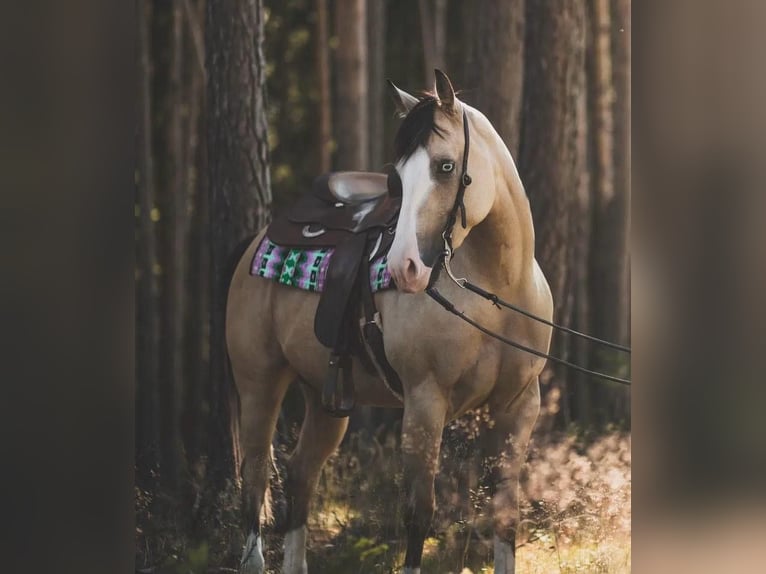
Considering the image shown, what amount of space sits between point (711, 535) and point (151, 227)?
2.68 metres

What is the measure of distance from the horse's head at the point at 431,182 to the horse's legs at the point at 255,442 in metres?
0.95

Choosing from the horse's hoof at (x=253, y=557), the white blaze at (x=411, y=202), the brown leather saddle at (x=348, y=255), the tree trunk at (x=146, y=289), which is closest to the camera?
the white blaze at (x=411, y=202)

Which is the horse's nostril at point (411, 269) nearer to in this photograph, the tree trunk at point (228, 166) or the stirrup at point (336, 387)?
the stirrup at point (336, 387)

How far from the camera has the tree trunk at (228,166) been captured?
5.23 m

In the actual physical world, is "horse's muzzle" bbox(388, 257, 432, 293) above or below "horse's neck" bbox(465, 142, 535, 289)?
below

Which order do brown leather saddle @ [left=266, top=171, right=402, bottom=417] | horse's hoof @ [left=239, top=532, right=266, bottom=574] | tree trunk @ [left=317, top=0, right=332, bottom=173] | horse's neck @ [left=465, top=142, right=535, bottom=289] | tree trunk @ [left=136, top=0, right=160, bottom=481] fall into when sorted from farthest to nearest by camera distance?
tree trunk @ [left=136, top=0, right=160, bottom=481] < horse's hoof @ [left=239, top=532, right=266, bottom=574] < tree trunk @ [left=317, top=0, right=332, bottom=173] < brown leather saddle @ [left=266, top=171, right=402, bottom=417] < horse's neck @ [left=465, top=142, right=535, bottom=289]

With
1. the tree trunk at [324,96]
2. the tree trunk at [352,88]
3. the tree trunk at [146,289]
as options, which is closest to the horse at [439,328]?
the tree trunk at [352,88]

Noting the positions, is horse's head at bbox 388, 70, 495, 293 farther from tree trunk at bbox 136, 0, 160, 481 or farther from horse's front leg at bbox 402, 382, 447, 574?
tree trunk at bbox 136, 0, 160, 481

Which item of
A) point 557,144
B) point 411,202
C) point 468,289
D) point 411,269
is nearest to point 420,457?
point 468,289

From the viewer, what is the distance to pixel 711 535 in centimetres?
517

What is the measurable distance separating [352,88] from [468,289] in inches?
39.5

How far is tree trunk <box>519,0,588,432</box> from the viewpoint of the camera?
190 inches

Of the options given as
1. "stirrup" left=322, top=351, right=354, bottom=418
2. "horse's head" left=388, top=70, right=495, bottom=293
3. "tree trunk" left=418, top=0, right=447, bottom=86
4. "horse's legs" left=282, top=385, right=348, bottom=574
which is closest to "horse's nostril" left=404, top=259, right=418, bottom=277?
"horse's head" left=388, top=70, right=495, bottom=293

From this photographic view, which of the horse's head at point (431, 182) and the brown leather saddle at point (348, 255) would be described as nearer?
the horse's head at point (431, 182)
